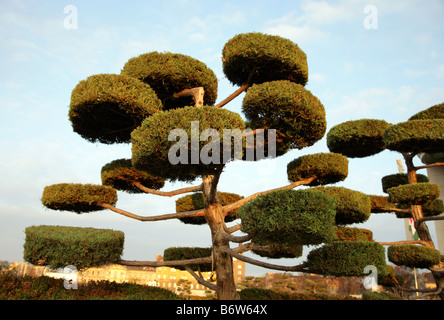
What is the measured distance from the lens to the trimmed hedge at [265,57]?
7738 mm

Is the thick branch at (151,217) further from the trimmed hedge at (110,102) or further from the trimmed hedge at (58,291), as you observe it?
the trimmed hedge at (110,102)

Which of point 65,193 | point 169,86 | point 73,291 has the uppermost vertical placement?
point 169,86

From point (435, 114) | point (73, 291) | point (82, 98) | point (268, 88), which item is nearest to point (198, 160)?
point (268, 88)

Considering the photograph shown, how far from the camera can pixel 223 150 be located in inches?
225

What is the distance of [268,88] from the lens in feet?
22.0

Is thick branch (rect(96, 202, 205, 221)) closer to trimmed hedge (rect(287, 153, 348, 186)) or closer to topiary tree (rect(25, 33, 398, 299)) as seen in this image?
topiary tree (rect(25, 33, 398, 299))

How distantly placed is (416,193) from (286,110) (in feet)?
26.0

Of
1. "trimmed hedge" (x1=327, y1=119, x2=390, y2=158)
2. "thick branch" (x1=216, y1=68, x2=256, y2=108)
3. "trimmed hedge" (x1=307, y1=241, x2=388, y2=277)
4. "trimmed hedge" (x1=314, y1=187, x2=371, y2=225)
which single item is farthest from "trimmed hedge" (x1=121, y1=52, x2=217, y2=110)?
"trimmed hedge" (x1=327, y1=119, x2=390, y2=158)

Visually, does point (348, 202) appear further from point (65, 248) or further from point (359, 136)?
point (65, 248)

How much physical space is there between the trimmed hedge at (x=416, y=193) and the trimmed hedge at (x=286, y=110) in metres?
6.61

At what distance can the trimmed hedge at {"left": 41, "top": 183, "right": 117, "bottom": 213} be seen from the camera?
8.54 metres

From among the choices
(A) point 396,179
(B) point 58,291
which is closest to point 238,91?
(B) point 58,291

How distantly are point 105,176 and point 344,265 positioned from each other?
6544 mm
